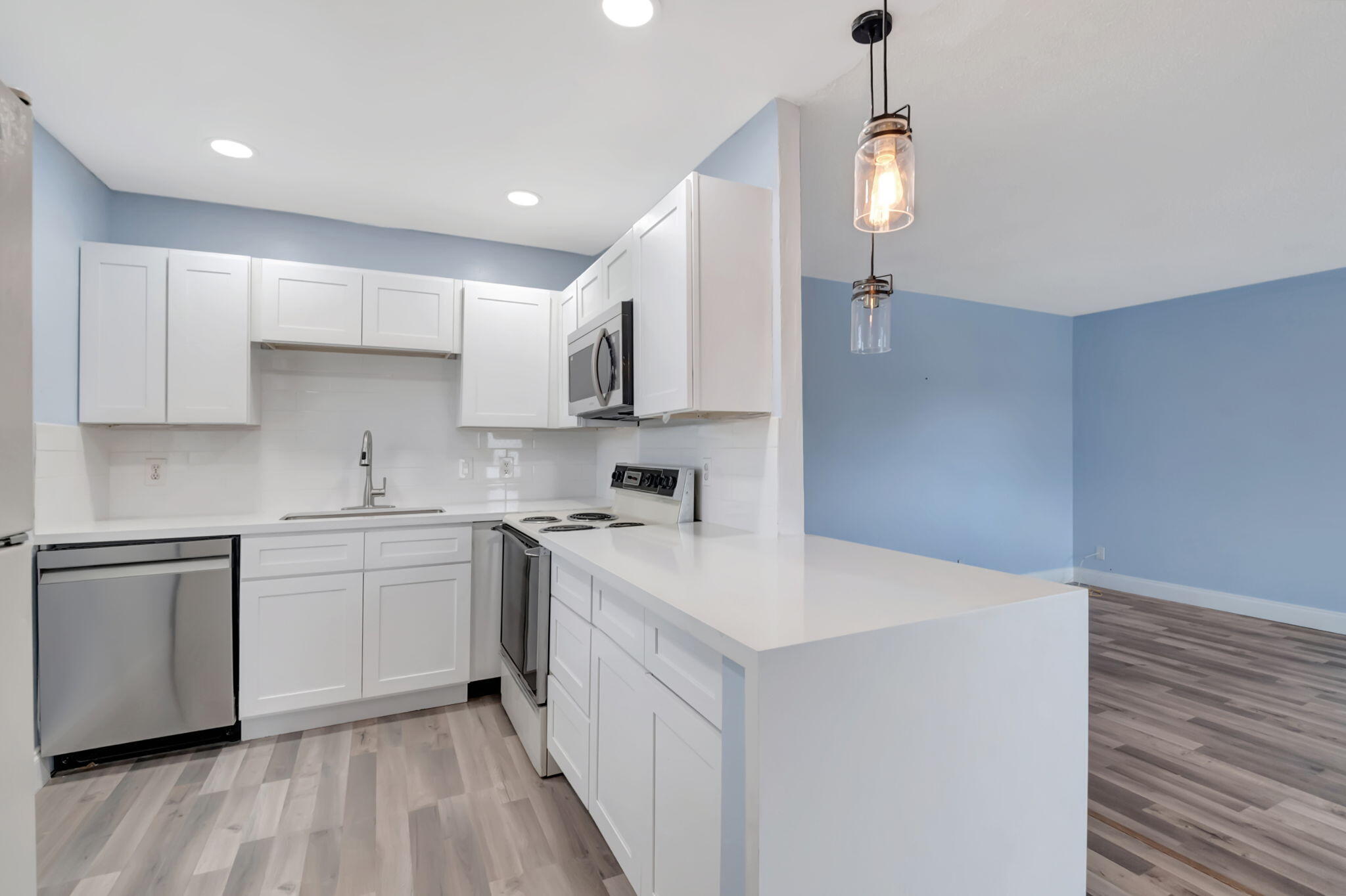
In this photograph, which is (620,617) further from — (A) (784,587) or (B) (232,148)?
(B) (232,148)

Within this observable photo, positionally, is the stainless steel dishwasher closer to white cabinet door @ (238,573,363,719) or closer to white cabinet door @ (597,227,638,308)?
white cabinet door @ (238,573,363,719)

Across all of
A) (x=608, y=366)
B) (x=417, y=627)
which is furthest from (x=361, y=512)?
(x=608, y=366)

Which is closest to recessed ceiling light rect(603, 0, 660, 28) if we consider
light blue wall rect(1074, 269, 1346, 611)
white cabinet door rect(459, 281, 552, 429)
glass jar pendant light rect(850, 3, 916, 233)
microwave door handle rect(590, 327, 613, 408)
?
glass jar pendant light rect(850, 3, 916, 233)

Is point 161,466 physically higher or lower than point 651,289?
lower

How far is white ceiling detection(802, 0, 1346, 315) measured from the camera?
1.83 metres

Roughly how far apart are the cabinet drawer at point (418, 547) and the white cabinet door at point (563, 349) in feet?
2.65

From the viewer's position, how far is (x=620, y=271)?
2535 mm

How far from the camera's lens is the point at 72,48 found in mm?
1865

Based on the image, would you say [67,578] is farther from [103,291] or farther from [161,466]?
[103,291]

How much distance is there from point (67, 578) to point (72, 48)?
1.86 metres

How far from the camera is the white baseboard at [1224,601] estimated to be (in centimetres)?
420

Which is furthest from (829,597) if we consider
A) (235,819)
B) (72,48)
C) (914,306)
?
(914,306)

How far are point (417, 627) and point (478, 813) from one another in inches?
41.8

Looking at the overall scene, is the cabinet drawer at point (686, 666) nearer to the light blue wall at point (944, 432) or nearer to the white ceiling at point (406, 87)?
the white ceiling at point (406, 87)
